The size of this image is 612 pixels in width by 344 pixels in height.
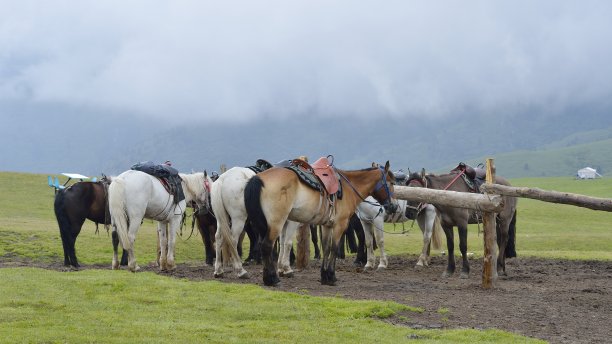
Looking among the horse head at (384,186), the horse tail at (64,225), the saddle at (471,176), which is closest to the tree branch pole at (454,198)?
the horse head at (384,186)

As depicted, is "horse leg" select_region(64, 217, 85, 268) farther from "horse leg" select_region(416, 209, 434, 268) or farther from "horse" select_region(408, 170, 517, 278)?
"horse leg" select_region(416, 209, 434, 268)

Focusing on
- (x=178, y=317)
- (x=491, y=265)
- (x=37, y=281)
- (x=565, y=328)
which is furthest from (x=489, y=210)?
(x=37, y=281)

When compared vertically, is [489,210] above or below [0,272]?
above

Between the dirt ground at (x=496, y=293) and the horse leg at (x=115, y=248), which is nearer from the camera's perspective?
the dirt ground at (x=496, y=293)

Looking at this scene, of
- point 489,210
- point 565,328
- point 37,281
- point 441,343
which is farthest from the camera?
point 489,210

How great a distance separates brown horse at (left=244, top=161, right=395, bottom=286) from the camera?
1502 cm

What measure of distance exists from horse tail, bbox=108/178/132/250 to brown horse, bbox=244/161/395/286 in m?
3.63

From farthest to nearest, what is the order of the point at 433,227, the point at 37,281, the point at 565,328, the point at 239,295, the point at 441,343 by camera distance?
the point at 433,227 → the point at 37,281 → the point at 239,295 → the point at 565,328 → the point at 441,343

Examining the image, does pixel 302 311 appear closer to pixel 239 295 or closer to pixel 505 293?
pixel 239 295

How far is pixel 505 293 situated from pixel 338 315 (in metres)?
4.70

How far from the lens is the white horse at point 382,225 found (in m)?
20.8

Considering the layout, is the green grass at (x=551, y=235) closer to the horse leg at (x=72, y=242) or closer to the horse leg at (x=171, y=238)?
the horse leg at (x=171, y=238)

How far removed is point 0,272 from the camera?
52.0ft

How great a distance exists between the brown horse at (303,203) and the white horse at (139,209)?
3.63 meters
